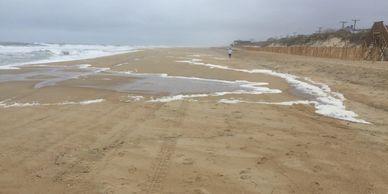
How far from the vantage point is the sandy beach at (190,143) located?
525 cm

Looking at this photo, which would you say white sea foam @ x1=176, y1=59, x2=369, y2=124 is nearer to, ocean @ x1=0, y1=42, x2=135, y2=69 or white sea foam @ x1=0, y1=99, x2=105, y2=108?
white sea foam @ x1=0, y1=99, x2=105, y2=108

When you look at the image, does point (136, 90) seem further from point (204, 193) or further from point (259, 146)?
point (204, 193)

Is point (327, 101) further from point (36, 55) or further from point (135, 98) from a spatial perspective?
point (36, 55)

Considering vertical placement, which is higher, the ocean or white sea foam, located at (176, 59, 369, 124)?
white sea foam, located at (176, 59, 369, 124)

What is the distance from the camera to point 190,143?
6980mm

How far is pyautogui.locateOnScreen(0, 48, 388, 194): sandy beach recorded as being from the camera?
525 centimetres

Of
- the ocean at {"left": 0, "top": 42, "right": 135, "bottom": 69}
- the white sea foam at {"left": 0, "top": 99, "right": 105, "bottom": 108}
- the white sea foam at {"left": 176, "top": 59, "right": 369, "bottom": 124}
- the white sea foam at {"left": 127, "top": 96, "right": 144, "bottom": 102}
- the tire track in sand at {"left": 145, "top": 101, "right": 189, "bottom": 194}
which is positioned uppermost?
the tire track in sand at {"left": 145, "top": 101, "right": 189, "bottom": 194}

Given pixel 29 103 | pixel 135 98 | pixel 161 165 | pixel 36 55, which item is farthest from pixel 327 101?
pixel 36 55

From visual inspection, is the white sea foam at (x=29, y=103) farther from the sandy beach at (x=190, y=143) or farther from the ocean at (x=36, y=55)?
the ocean at (x=36, y=55)

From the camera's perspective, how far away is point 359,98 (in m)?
12.8

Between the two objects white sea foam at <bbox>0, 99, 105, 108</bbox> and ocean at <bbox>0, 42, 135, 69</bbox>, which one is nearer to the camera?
white sea foam at <bbox>0, 99, 105, 108</bbox>

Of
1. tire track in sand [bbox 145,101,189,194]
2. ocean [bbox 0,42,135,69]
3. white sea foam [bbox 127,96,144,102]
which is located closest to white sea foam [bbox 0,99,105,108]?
white sea foam [bbox 127,96,144,102]

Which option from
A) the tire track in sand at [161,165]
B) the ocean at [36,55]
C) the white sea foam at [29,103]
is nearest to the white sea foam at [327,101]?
the tire track in sand at [161,165]

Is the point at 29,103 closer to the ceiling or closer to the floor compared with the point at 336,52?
closer to the ceiling
